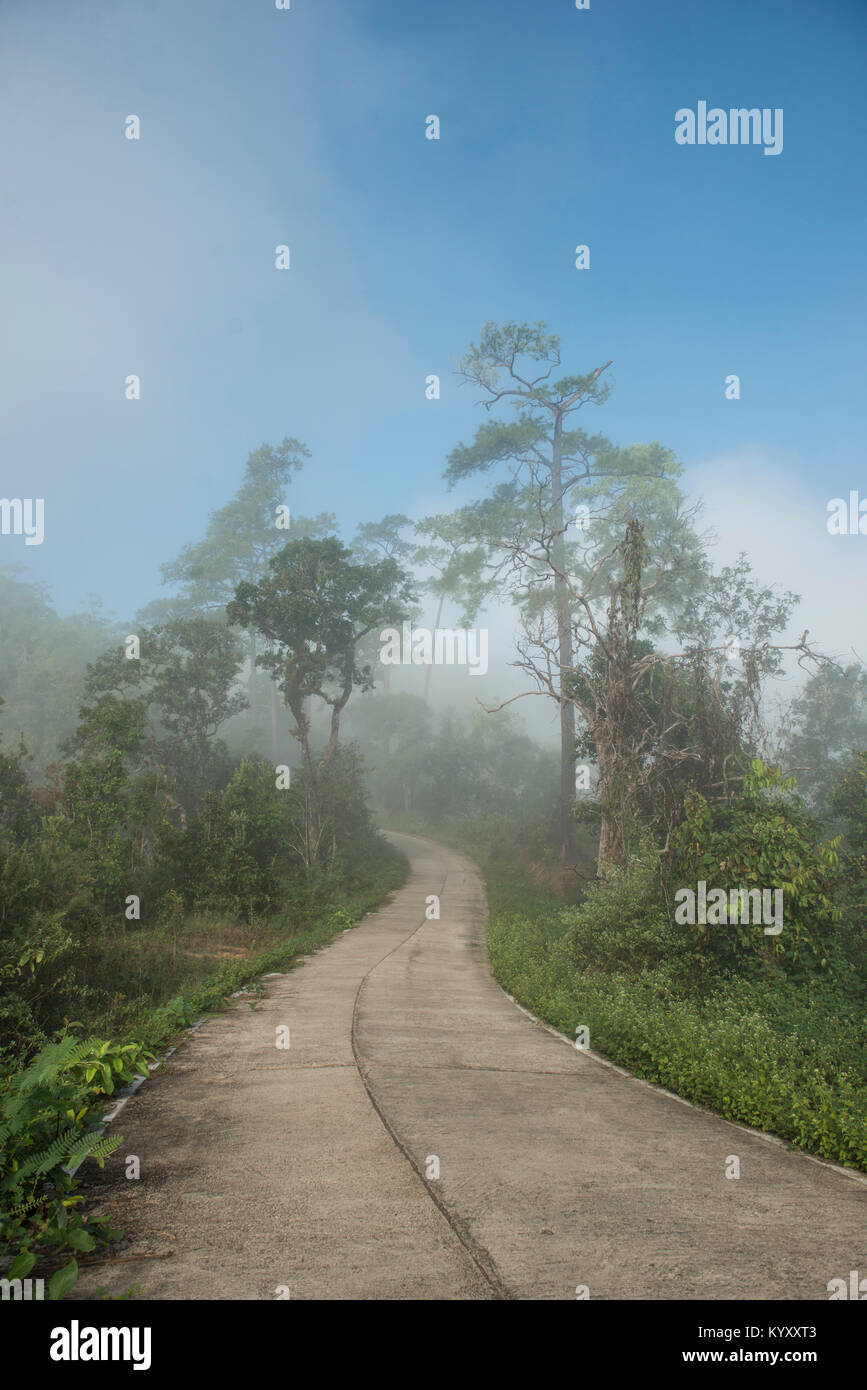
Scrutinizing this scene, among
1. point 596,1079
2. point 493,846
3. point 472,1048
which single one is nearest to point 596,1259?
point 596,1079

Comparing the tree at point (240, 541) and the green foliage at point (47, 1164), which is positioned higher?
the tree at point (240, 541)

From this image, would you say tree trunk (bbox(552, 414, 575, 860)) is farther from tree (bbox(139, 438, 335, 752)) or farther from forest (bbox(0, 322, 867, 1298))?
tree (bbox(139, 438, 335, 752))

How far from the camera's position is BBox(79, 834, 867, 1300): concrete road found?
3.27 m

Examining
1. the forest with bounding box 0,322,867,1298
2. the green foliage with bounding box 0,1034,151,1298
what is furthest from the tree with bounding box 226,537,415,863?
the green foliage with bounding box 0,1034,151,1298

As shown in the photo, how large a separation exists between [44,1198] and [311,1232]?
4.56 ft

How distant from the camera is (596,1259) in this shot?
3402 mm

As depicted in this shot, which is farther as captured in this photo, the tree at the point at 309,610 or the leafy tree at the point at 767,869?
the tree at the point at 309,610

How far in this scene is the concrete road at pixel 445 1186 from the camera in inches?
129

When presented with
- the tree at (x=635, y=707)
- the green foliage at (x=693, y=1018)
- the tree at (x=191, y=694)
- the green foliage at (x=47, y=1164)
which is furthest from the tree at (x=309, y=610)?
the green foliage at (x=47, y=1164)

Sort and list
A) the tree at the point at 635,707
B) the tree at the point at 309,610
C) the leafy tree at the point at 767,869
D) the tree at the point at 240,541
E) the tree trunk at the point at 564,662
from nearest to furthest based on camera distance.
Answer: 1. the leafy tree at the point at 767,869
2. the tree at the point at 635,707
3. the tree at the point at 309,610
4. the tree trunk at the point at 564,662
5. the tree at the point at 240,541

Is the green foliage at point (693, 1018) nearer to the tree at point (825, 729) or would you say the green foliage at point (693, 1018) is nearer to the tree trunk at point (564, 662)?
the tree trunk at point (564, 662)

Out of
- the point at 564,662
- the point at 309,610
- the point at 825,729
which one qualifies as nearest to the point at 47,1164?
the point at 309,610

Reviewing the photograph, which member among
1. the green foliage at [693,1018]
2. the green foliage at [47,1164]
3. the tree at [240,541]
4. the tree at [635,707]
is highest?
the tree at [240,541]

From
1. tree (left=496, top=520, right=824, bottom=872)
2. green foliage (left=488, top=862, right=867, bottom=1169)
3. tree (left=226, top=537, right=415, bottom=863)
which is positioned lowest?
green foliage (left=488, top=862, right=867, bottom=1169)
